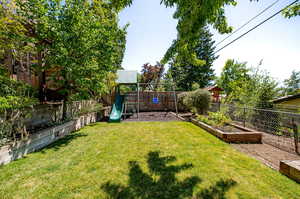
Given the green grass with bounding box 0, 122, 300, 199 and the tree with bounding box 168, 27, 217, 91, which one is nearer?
the green grass with bounding box 0, 122, 300, 199

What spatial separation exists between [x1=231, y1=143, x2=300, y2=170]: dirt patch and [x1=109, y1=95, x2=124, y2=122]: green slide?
6.10 m

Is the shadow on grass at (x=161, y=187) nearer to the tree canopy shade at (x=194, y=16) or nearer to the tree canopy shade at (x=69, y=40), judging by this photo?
the tree canopy shade at (x=194, y=16)

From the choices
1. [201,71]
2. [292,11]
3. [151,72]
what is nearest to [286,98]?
[292,11]

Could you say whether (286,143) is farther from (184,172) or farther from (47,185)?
(47,185)

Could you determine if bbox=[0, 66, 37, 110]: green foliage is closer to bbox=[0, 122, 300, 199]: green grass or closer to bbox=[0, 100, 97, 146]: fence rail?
bbox=[0, 100, 97, 146]: fence rail

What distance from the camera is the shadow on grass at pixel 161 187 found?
1741mm

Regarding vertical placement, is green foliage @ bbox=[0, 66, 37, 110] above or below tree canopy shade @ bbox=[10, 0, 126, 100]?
below

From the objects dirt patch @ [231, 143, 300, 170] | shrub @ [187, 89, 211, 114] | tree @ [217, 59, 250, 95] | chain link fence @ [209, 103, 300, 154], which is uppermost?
tree @ [217, 59, 250, 95]

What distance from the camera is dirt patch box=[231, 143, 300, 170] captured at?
9.01 ft

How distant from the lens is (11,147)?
2.71 m

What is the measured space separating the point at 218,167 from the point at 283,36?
29.0 ft

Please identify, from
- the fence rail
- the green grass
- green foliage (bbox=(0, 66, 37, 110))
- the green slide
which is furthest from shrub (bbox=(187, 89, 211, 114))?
green foliage (bbox=(0, 66, 37, 110))

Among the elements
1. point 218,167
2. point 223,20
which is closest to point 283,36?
point 223,20

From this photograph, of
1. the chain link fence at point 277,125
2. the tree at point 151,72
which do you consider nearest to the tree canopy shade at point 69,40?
the chain link fence at point 277,125
